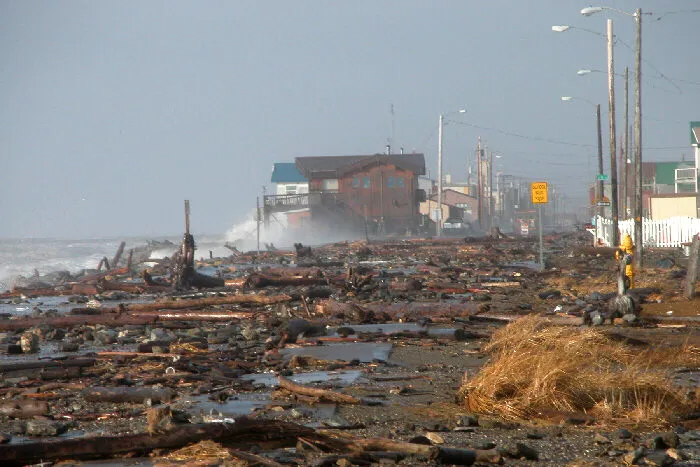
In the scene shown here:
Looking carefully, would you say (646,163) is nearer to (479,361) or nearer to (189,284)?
(189,284)

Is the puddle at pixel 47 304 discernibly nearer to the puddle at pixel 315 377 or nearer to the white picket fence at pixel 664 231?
the puddle at pixel 315 377

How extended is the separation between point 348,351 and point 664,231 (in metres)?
36.5

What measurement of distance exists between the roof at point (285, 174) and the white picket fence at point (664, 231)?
2580 inches

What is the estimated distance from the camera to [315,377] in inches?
446

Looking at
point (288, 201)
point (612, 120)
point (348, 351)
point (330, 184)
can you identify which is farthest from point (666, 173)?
point (348, 351)

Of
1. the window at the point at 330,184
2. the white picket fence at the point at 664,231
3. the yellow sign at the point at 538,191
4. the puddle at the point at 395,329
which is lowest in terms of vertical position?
the puddle at the point at 395,329

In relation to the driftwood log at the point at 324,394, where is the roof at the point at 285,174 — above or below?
above

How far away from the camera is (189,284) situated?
26938 mm

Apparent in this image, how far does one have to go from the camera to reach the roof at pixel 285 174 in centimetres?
11200

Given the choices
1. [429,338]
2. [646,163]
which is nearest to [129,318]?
[429,338]

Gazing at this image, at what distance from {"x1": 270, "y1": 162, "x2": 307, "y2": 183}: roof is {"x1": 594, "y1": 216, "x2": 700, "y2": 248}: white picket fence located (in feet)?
215

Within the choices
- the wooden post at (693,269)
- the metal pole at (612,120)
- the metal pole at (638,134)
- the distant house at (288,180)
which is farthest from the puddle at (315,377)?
the distant house at (288,180)

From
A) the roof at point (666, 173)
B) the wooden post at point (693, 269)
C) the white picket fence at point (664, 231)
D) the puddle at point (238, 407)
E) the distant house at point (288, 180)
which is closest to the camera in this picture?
the puddle at point (238, 407)

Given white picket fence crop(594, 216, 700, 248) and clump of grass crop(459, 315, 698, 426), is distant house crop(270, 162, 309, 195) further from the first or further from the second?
clump of grass crop(459, 315, 698, 426)
